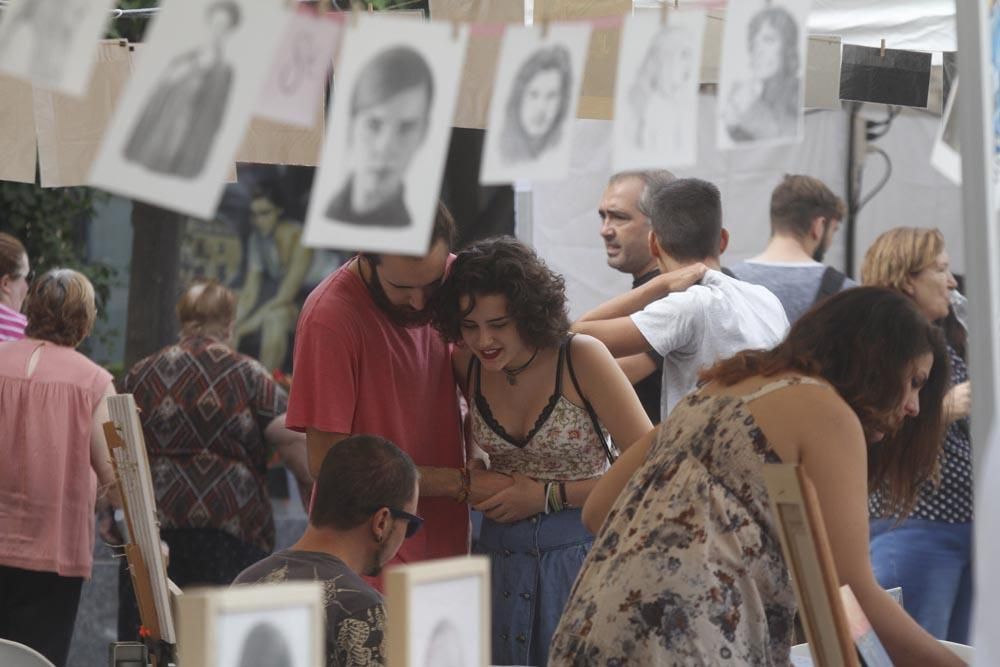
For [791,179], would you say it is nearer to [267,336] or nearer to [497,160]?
[497,160]

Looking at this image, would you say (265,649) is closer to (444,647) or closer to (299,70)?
(444,647)

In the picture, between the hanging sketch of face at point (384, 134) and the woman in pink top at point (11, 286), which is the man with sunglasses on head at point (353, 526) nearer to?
the hanging sketch of face at point (384, 134)

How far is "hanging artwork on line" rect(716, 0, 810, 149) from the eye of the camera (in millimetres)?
1666

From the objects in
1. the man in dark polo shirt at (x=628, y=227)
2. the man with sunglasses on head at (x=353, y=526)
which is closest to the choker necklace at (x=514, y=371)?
the man with sunglasses on head at (x=353, y=526)

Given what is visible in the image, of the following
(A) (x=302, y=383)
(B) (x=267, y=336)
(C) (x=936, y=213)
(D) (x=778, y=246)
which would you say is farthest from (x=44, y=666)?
(B) (x=267, y=336)

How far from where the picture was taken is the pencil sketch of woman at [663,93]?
1.60m

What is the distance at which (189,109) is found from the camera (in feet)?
4.33

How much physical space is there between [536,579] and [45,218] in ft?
14.3

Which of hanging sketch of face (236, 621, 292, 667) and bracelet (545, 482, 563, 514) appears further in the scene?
bracelet (545, 482, 563, 514)

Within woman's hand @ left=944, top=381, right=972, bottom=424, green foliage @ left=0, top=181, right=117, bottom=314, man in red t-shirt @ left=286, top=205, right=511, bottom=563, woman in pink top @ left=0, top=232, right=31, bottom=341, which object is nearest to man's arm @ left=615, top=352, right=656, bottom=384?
man in red t-shirt @ left=286, top=205, right=511, bottom=563

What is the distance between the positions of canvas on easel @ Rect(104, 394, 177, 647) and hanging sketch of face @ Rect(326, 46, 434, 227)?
46.6 inches

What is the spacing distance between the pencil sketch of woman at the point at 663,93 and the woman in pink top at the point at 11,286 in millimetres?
3093

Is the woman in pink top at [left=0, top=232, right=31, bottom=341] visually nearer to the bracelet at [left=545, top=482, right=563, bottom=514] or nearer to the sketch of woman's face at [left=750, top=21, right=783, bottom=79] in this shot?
the bracelet at [left=545, top=482, right=563, bottom=514]

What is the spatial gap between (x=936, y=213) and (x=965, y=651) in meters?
2.88
